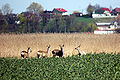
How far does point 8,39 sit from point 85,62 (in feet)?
32.8

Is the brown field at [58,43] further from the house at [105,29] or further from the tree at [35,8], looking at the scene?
the house at [105,29]

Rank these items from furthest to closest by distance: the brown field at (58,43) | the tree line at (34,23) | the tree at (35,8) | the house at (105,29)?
the house at (105,29)
the tree at (35,8)
the tree line at (34,23)
the brown field at (58,43)

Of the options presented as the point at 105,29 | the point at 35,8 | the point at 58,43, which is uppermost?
the point at 35,8

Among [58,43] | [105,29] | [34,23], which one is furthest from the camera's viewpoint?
[105,29]

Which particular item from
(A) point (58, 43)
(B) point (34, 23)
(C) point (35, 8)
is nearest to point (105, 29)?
(C) point (35, 8)

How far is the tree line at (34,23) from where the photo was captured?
107 feet

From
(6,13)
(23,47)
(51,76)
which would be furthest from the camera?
(6,13)

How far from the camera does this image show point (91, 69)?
967 cm

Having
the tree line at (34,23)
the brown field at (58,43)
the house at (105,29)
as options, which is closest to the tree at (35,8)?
the tree line at (34,23)

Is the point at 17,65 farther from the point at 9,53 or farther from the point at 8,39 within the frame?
the point at 8,39

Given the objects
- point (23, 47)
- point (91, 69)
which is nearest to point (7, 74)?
point (91, 69)

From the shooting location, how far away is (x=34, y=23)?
118ft

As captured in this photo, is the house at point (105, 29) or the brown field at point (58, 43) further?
the house at point (105, 29)

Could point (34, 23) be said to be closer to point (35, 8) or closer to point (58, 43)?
point (35, 8)
